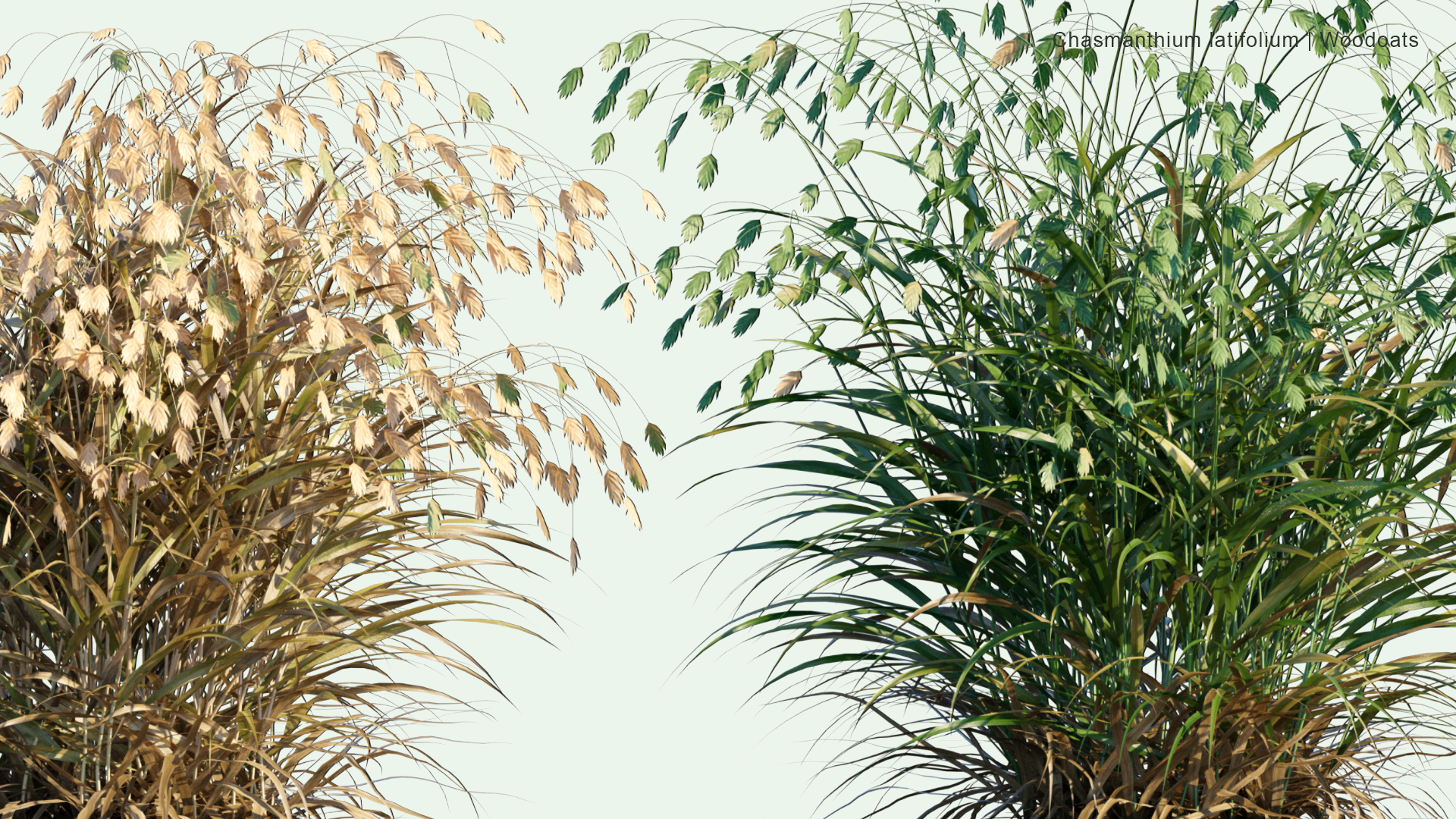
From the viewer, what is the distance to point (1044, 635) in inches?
128

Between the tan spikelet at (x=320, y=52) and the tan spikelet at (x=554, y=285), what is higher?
the tan spikelet at (x=320, y=52)

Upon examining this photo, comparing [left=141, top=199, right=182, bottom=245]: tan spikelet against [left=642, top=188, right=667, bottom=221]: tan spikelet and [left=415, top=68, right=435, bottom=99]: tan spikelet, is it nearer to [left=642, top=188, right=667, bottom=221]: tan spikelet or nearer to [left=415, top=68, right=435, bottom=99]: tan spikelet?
[left=415, top=68, right=435, bottom=99]: tan spikelet

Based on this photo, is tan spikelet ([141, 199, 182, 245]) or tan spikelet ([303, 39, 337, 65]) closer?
tan spikelet ([141, 199, 182, 245])

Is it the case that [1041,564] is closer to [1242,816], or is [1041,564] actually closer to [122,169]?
[1242,816]

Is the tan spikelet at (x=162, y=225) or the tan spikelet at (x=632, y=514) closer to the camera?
the tan spikelet at (x=162, y=225)

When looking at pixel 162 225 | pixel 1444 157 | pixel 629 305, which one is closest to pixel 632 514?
pixel 629 305

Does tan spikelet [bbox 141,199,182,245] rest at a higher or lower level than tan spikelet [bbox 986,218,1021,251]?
lower

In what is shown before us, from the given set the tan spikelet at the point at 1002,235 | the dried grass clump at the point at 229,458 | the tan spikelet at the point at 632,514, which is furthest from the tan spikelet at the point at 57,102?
the tan spikelet at the point at 1002,235

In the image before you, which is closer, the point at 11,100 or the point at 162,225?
the point at 162,225

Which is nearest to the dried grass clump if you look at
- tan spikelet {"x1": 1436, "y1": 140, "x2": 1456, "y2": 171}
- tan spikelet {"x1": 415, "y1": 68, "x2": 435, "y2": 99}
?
tan spikelet {"x1": 415, "y1": 68, "x2": 435, "y2": 99}

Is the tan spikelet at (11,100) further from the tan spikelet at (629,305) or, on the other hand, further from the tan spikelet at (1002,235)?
the tan spikelet at (1002,235)

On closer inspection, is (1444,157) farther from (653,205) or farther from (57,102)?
(57,102)

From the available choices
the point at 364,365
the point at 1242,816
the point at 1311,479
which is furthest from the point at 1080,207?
the point at 364,365

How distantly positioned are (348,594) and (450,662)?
37 cm
